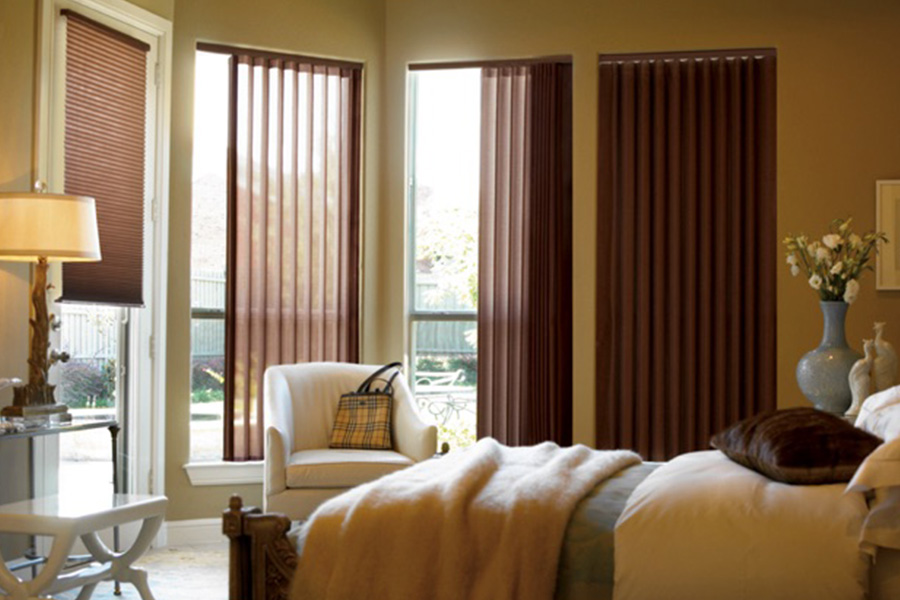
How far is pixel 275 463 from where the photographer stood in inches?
194

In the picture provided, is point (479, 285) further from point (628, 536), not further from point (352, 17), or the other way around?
point (628, 536)

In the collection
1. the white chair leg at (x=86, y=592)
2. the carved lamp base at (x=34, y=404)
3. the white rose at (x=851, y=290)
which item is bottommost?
the white chair leg at (x=86, y=592)

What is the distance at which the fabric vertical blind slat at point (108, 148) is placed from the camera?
200 inches

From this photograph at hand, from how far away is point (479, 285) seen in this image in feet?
20.5

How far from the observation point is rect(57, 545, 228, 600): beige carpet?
4.67 meters

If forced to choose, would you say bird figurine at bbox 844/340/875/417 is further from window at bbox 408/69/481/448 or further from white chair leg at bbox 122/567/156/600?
white chair leg at bbox 122/567/156/600

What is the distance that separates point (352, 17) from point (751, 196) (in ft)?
7.72

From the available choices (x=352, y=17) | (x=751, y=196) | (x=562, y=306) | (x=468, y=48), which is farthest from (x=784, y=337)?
(x=352, y=17)

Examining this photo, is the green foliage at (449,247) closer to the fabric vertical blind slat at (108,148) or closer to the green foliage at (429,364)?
A: the green foliage at (429,364)

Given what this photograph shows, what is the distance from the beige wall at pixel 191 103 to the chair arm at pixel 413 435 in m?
0.91

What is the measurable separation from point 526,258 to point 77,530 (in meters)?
3.07

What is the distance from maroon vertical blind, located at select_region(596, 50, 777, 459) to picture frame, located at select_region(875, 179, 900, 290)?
20.4 inches

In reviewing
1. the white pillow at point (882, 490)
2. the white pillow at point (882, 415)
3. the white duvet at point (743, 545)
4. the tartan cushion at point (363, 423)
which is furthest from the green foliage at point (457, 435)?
the white pillow at point (882, 490)

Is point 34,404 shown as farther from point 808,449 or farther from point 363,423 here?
point 808,449
